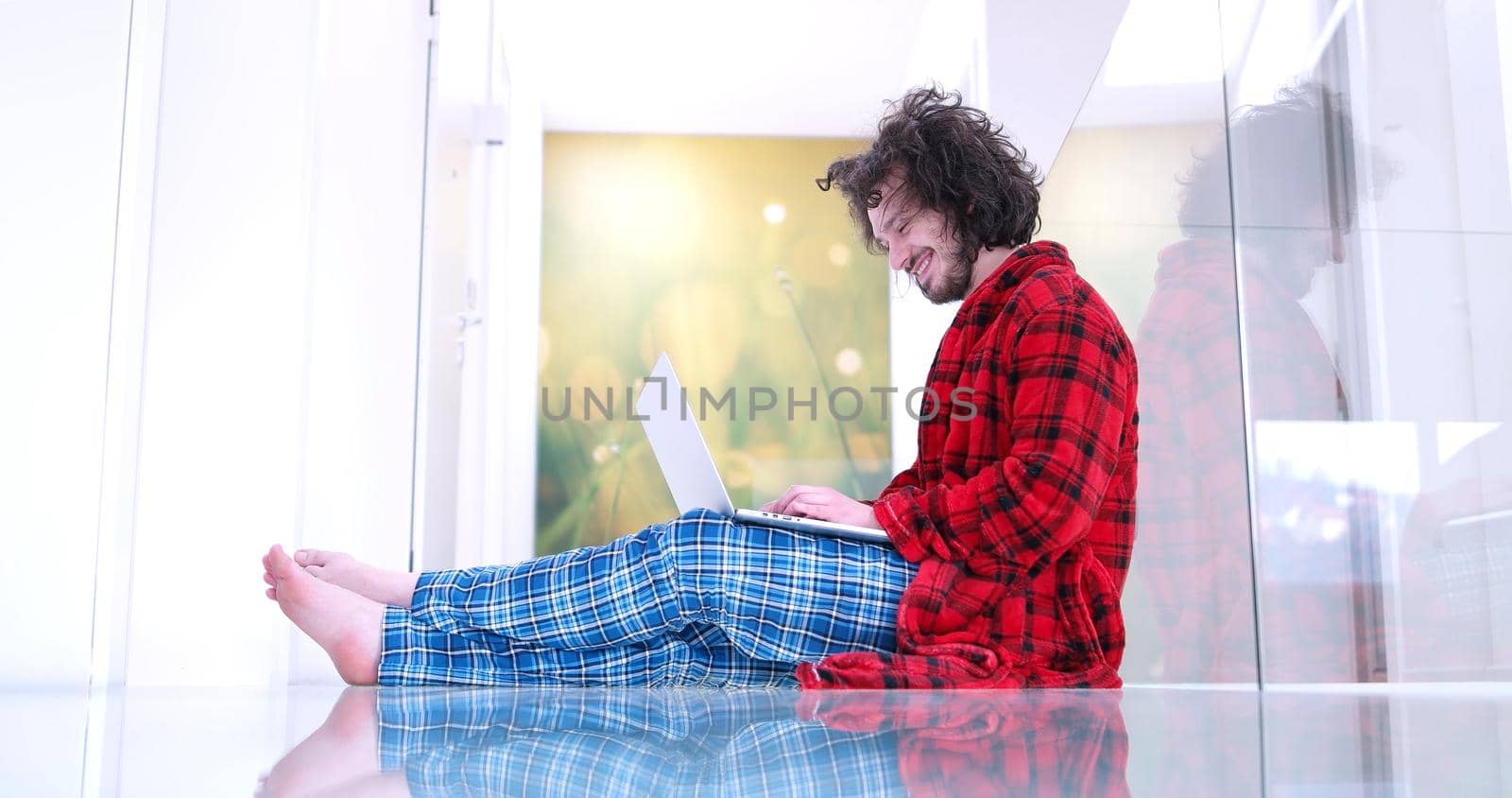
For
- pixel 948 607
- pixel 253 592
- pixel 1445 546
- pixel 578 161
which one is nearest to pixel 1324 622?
pixel 1445 546

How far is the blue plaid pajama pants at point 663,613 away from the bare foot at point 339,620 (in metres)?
0.02

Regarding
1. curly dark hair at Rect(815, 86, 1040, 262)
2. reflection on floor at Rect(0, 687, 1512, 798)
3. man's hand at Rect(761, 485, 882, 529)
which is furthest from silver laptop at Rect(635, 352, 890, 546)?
curly dark hair at Rect(815, 86, 1040, 262)

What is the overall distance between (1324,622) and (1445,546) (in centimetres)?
22

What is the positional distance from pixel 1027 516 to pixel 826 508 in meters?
0.26

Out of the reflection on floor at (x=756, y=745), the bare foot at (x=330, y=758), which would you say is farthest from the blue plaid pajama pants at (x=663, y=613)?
the bare foot at (x=330, y=758)

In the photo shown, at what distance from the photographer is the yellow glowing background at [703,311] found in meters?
5.62

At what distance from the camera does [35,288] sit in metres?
1.54

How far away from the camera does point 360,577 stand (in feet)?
5.51

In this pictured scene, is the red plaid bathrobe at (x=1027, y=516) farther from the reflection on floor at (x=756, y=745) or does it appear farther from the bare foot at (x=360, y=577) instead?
the bare foot at (x=360, y=577)

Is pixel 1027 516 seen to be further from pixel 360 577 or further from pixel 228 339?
pixel 228 339

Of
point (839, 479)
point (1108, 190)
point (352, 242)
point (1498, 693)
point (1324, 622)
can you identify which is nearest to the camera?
point (1498, 693)

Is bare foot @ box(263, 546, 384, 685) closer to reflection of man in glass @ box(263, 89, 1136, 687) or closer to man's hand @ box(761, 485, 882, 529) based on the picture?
reflection of man in glass @ box(263, 89, 1136, 687)

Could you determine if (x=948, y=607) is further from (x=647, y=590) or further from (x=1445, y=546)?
(x=1445, y=546)

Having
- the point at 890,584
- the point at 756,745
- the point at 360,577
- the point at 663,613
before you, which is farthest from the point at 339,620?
the point at 756,745
